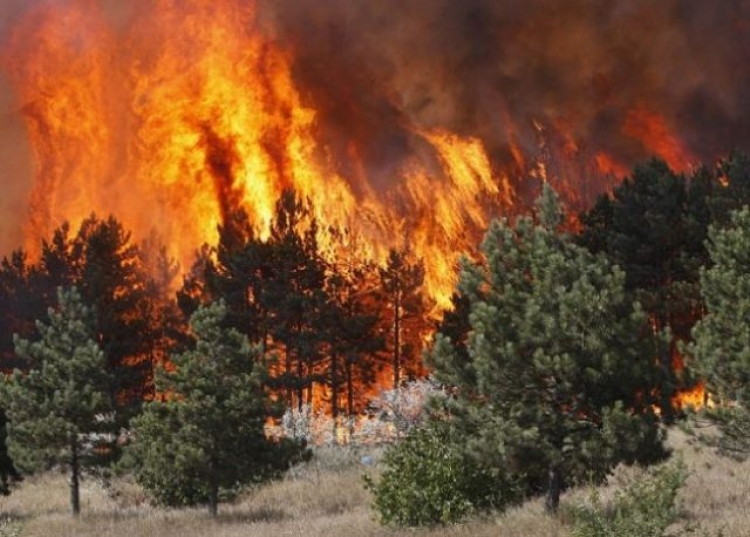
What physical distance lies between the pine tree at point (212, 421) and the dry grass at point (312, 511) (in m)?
1.71

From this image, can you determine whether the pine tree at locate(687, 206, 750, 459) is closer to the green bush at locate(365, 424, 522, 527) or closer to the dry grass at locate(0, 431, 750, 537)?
the dry grass at locate(0, 431, 750, 537)

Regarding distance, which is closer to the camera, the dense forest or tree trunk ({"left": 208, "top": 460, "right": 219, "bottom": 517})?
the dense forest

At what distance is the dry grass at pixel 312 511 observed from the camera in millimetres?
22906

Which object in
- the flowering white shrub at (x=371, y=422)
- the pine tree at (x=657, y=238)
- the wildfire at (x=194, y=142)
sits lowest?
the flowering white shrub at (x=371, y=422)

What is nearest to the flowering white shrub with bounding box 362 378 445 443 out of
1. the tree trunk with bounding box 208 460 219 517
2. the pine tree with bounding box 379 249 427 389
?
the pine tree with bounding box 379 249 427 389

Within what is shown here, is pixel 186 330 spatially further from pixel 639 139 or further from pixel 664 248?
pixel 639 139

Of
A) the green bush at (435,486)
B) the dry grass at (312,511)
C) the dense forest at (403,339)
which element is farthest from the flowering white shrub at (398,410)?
the green bush at (435,486)

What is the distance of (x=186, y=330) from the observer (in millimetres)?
59375

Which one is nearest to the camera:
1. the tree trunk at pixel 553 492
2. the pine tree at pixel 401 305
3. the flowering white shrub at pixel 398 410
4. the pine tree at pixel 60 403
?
the tree trunk at pixel 553 492

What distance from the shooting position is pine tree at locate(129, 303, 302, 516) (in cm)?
3238

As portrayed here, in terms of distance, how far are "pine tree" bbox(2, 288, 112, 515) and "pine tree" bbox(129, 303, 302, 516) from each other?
4.32 m

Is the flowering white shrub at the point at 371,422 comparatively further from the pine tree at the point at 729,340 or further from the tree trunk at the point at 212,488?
the pine tree at the point at 729,340

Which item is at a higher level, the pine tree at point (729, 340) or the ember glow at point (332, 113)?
the ember glow at point (332, 113)

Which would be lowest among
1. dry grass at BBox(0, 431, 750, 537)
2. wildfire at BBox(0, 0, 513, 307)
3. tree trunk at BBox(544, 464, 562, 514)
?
dry grass at BBox(0, 431, 750, 537)
